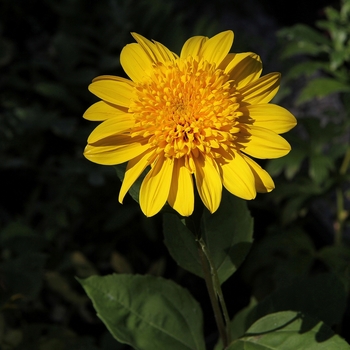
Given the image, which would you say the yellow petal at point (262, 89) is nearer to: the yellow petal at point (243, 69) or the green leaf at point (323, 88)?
the yellow petal at point (243, 69)

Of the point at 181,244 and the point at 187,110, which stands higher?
A: the point at 187,110

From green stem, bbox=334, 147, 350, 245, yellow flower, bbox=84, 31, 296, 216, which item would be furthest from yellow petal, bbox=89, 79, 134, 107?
green stem, bbox=334, 147, 350, 245

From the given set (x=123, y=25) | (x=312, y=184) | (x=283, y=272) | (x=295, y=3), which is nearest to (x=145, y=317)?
(x=283, y=272)

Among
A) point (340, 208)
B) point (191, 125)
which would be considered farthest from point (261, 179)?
point (340, 208)

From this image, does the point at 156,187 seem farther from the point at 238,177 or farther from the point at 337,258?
the point at 337,258

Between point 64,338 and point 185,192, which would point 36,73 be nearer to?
point 64,338
